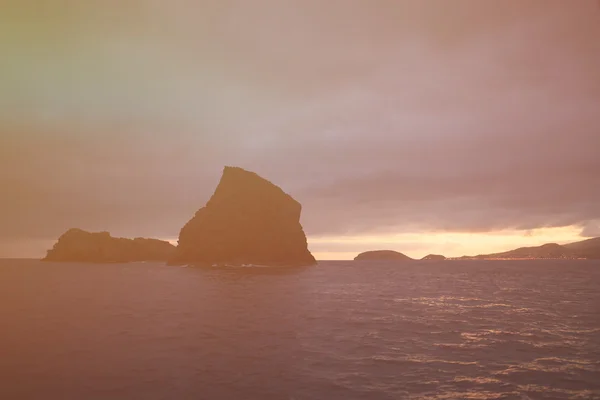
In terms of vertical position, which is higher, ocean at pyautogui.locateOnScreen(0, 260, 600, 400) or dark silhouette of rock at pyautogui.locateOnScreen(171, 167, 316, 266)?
dark silhouette of rock at pyautogui.locateOnScreen(171, 167, 316, 266)

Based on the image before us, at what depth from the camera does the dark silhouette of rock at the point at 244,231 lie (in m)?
144

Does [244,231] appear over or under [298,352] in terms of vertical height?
over

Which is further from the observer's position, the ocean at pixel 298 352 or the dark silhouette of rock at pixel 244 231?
the dark silhouette of rock at pixel 244 231

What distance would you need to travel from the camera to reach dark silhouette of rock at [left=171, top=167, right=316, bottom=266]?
144 metres

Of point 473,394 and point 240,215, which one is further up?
point 240,215

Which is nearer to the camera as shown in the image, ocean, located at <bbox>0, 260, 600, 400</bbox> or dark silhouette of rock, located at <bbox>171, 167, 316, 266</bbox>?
ocean, located at <bbox>0, 260, 600, 400</bbox>

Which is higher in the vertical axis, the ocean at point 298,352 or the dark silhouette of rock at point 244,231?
the dark silhouette of rock at point 244,231

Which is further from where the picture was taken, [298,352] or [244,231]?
[244,231]

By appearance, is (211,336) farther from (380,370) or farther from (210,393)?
(380,370)

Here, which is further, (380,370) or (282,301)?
(282,301)

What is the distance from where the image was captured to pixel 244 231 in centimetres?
14475

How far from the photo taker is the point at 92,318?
31.8 metres

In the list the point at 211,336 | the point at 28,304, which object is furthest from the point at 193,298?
the point at 211,336

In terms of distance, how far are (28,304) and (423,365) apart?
4411 centimetres
